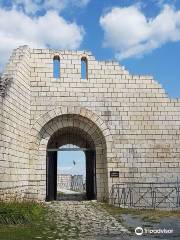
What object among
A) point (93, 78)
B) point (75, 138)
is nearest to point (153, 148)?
point (93, 78)

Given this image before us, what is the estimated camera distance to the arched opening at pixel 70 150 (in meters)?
14.9

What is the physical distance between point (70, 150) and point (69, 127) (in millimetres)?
1156

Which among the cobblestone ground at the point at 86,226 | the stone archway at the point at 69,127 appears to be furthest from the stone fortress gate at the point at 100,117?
the cobblestone ground at the point at 86,226

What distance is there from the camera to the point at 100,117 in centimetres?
1408

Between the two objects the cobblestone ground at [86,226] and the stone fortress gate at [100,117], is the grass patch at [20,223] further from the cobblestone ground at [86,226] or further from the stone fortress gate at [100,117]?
the stone fortress gate at [100,117]

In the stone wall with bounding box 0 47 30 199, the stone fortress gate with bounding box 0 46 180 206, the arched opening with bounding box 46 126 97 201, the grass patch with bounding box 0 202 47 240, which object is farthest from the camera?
the arched opening with bounding box 46 126 97 201

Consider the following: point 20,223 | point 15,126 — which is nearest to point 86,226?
point 20,223

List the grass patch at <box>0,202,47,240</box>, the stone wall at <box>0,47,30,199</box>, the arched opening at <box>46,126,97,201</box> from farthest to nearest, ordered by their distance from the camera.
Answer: the arched opening at <box>46,126,97,201</box> < the stone wall at <box>0,47,30,199</box> < the grass patch at <box>0,202,47,240</box>

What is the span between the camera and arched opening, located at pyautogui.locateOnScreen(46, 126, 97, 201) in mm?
14872

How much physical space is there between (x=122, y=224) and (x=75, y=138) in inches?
386

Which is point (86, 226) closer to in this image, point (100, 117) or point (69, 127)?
point (100, 117)

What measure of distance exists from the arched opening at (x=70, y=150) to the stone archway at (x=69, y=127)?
365 millimetres

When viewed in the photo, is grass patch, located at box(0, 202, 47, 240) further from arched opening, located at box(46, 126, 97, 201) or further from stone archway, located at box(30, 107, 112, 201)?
arched opening, located at box(46, 126, 97, 201)

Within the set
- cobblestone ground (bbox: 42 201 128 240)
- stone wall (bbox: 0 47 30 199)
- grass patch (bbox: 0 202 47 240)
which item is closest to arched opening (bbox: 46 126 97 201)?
stone wall (bbox: 0 47 30 199)
